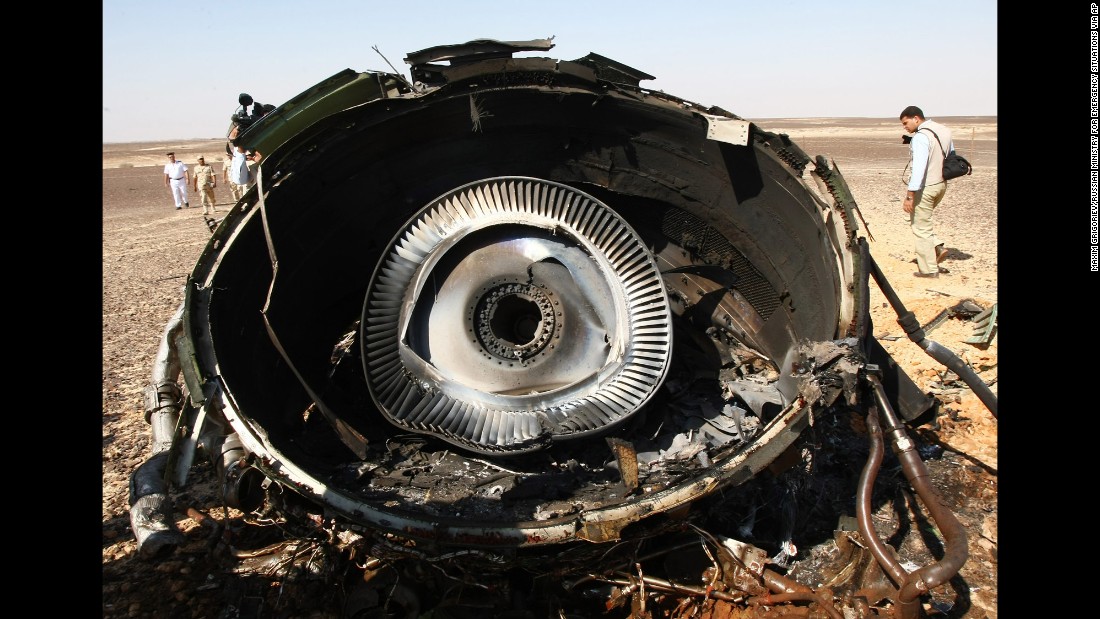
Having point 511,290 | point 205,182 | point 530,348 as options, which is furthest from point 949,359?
point 205,182

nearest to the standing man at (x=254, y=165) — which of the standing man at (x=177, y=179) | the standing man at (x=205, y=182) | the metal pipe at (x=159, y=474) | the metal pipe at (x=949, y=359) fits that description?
the metal pipe at (x=159, y=474)

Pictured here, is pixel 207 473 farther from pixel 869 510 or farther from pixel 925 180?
pixel 925 180

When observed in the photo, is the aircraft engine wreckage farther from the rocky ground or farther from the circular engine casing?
the rocky ground

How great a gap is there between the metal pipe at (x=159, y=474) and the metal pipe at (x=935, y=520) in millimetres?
2648

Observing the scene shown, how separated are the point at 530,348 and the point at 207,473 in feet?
6.22

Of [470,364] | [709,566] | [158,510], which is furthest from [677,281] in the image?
[158,510]

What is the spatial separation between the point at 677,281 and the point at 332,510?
104 inches

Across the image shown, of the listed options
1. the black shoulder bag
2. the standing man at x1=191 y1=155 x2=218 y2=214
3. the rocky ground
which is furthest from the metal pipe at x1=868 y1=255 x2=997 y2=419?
the standing man at x1=191 y1=155 x2=218 y2=214

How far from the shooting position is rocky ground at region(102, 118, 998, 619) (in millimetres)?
3260

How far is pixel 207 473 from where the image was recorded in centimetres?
425

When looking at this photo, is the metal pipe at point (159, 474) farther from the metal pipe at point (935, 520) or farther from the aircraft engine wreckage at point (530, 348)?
the metal pipe at point (935, 520)

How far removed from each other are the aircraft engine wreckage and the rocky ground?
0.47 metres

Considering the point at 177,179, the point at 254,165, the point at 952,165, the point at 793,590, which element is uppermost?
the point at 177,179

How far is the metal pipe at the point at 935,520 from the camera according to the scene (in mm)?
2500
